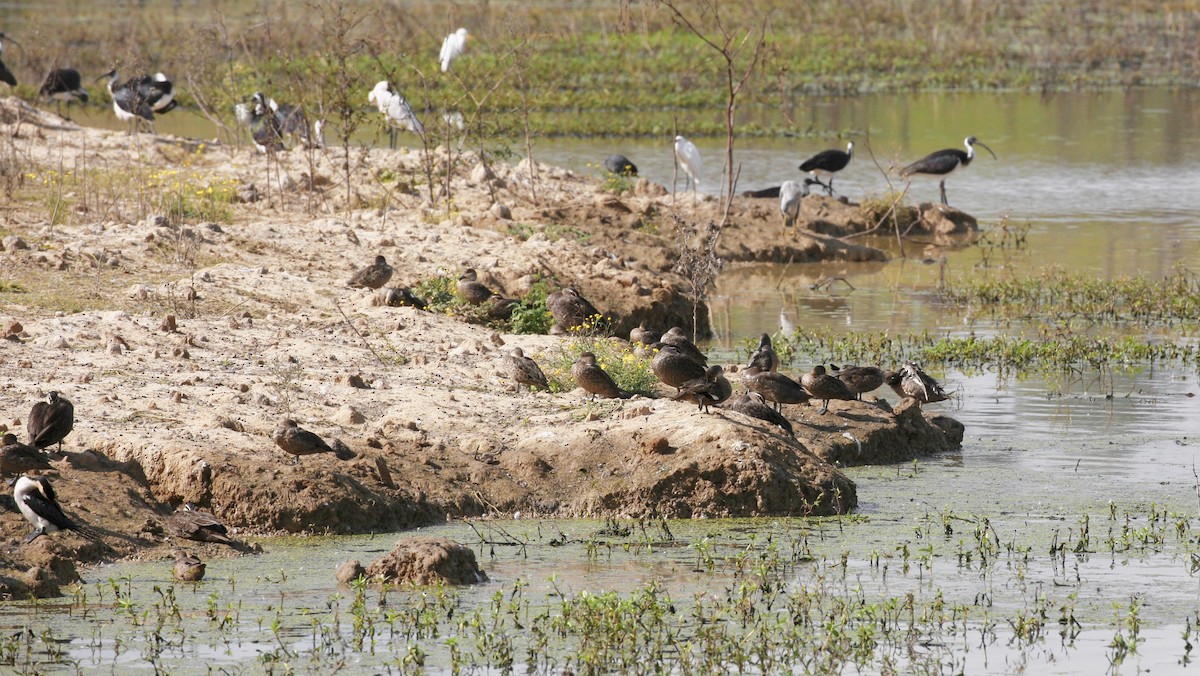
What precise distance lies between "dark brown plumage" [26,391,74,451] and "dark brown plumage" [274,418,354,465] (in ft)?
3.65

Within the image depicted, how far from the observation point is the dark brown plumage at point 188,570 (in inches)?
311

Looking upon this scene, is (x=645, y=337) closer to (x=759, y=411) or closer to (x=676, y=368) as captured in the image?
(x=676, y=368)

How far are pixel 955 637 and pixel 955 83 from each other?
107ft

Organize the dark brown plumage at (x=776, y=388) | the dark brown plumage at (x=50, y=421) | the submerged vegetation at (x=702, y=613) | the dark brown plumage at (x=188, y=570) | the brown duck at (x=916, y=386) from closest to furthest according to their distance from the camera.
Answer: the submerged vegetation at (x=702, y=613) → the dark brown plumage at (x=188, y=570) → the dark brown plumage at (x=50, y=421) → the dark brown plumage at (x=776, y=388) → the brown duck at (x=916, y=386)

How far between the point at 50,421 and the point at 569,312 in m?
5.41

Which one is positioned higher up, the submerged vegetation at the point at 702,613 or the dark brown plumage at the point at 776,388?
the dark brown plumage at the point at 776,388

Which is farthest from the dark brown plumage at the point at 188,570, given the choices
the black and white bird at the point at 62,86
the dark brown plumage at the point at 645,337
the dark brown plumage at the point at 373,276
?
the black and white bird at the point at 62,86

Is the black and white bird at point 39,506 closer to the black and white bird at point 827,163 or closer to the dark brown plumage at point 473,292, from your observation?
the dark brown plumage at point 473,292

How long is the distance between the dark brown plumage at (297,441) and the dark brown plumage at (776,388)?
295cm

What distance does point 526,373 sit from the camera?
11008 millimetres

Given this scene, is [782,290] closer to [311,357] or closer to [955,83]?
[311,357]

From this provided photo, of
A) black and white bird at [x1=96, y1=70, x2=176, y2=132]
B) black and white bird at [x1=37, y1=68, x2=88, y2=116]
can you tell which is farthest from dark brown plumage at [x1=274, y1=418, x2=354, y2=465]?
black and white bird at [x1=37, y1=68, x2=88, y2=116]

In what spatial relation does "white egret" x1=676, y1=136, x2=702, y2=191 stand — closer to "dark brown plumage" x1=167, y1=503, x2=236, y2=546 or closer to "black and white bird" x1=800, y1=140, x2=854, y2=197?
"black and white bird" x1=800, y1=140, x2=854, y2=197

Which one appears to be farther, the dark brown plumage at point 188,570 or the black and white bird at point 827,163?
the black and white bird at point 827,163
